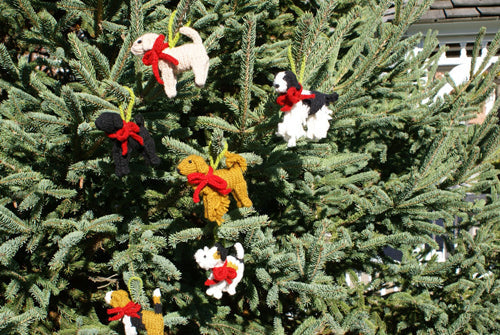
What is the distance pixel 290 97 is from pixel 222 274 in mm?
977

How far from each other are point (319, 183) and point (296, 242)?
0.63 meters

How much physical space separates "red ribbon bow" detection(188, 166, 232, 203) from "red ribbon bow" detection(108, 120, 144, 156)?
295mm

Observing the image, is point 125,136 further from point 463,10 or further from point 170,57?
point 463,10

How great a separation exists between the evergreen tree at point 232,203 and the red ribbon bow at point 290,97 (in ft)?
0.39

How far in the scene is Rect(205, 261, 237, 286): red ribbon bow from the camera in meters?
1.76

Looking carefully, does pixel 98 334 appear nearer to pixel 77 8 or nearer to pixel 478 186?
pixel 77 8

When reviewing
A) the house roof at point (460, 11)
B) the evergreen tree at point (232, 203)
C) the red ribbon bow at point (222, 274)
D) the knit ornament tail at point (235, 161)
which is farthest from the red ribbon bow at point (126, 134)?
the house roof at point (460, 11)

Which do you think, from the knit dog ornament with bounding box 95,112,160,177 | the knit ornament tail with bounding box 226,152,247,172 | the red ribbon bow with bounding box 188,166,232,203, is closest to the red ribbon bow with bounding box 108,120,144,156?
the knit dog ornament with bounding box 95,112,160,177

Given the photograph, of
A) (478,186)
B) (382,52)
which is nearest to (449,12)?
(478,186)

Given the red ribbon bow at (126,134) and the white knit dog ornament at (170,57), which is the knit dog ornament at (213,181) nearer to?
the red ribbon bow at (126,134)

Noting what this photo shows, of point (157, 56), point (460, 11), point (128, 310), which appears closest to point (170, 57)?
point (157, 56)

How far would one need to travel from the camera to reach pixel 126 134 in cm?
150

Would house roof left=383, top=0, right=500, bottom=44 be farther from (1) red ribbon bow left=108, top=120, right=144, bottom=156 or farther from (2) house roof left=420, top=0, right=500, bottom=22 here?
(1) red ribbon bow left=108, top=120, right=144, bottom=156

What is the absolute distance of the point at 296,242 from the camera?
2115 mm
